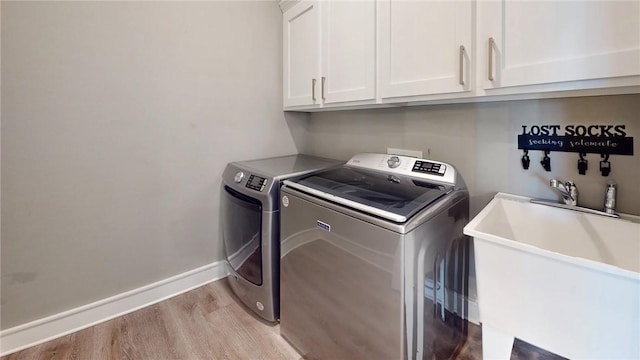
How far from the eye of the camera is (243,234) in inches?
67.2

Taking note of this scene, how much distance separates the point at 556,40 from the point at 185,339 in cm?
207

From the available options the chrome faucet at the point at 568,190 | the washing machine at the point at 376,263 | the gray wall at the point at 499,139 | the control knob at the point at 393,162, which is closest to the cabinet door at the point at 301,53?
the gray wall at the point at 499,139

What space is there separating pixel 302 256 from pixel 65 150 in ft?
4.46

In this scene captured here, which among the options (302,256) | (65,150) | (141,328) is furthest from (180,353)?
(65,150)

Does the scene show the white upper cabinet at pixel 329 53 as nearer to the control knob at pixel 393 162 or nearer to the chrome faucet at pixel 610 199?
the control knob at pixel 393 162

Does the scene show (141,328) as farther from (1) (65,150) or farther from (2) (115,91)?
(2) (115,91)

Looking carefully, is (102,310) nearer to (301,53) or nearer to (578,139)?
(301,53)

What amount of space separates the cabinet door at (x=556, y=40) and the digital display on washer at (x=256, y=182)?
1136 millimetres

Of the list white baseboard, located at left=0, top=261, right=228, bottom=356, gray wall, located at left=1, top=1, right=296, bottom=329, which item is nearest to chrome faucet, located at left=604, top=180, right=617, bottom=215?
gray wall, located at left=1, top=1, right=296, bottom=329

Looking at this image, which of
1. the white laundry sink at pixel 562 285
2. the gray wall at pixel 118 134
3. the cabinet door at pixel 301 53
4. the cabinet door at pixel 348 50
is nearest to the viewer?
the white laundry sink at pixel 562 285

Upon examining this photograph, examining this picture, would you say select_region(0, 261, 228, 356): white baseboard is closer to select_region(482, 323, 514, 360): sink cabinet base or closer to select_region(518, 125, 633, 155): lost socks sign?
select_region(482, 323, 514, 360): sink cabinet base

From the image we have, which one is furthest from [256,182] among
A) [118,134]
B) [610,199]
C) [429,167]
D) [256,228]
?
[610,199]

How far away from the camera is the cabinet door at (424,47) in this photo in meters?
1.15

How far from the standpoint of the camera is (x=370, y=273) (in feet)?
3.37
